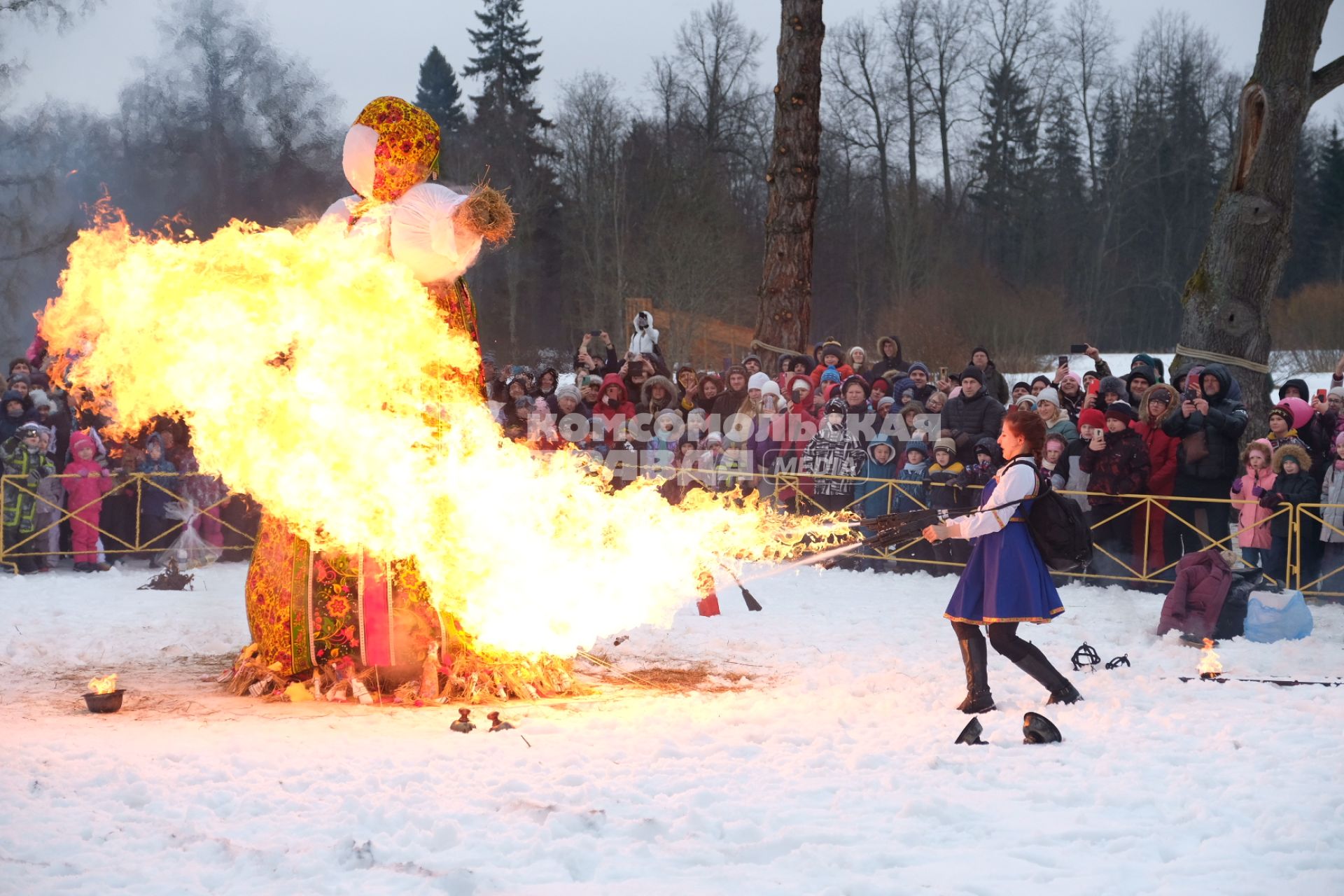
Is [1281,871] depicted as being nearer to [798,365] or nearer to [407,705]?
[407,705]

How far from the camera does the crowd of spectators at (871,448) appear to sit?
1058 centimetres

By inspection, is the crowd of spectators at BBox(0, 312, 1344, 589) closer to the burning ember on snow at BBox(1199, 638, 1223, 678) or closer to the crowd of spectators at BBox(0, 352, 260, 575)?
the crowd of spectators at BBox(0, 352, 260, 575)

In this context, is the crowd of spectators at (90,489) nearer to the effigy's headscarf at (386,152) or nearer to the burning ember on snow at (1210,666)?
the effigy's headscarf at (386,152)

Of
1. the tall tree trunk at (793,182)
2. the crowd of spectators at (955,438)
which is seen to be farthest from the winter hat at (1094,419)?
the tall tree trunk at (793,182)

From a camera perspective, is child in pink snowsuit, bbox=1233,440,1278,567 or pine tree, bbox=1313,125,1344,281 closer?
child in pink snowsuit, bbox=1233,440,1278,567

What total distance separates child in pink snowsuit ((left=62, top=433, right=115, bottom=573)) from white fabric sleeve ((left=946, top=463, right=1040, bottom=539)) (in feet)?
28.8

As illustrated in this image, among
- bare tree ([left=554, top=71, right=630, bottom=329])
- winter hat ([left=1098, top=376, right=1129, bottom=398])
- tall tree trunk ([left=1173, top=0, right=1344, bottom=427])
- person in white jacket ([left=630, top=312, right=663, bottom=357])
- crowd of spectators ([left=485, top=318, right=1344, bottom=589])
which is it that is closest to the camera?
crowd of spectators ([left=485, top=318, right=1344, bottom=589])

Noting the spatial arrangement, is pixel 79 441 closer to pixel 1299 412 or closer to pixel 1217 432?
pixel 1217 432

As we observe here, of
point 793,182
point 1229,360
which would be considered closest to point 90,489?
point 793,182

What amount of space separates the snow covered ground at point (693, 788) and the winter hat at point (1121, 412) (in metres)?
3.15

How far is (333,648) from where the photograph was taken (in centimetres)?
674

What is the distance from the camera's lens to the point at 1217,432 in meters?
10.6

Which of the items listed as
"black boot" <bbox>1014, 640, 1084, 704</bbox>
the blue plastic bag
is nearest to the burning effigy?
"black boot" <bbox>1014, 640, 1084, 704</bbox>

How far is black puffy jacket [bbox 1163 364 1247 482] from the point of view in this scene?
1051 centimetres
